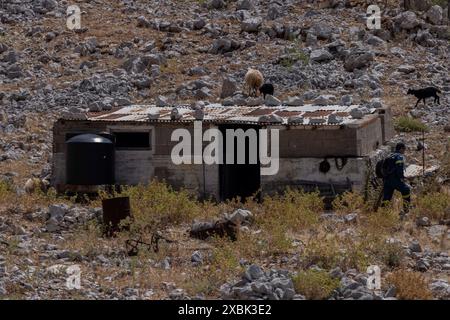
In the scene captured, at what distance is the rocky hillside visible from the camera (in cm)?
1355

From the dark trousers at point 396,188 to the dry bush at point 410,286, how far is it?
188 inches

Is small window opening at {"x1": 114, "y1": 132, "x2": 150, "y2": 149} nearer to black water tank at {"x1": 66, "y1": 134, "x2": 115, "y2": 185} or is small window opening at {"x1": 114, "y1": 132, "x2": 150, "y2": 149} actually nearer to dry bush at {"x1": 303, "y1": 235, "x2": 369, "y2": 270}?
black water tank at {"x1": 66, "y1": 134, "x2": 115, "y2": 185}

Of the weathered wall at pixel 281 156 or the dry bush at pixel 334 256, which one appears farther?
the weathered wall at pixel 281 156

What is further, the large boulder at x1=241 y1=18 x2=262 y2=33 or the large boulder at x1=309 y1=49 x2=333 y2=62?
the large boulder at x1=241 y1=18 x2=262 y2=33

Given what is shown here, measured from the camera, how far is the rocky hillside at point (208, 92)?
44.5 ft

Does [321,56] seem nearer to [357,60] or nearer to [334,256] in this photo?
[357,60]

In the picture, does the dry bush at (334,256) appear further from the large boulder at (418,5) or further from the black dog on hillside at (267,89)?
the large boulder at (418,5)

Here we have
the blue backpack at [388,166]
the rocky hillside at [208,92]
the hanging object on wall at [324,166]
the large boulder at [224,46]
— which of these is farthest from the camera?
the large boulder at [224,46]

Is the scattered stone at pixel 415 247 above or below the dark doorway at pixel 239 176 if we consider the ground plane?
below

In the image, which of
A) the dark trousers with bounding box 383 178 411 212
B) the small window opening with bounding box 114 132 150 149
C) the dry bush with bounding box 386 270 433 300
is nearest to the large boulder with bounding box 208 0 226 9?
the small window opening with bounding box 114 132 150 149

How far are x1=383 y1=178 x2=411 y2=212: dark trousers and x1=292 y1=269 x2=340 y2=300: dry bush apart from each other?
5378mm

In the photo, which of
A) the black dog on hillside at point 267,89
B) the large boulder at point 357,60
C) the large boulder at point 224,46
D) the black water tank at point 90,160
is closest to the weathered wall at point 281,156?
the black water tank at point 90,160

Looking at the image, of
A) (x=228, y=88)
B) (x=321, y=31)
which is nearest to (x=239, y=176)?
(x=228, y=88)
